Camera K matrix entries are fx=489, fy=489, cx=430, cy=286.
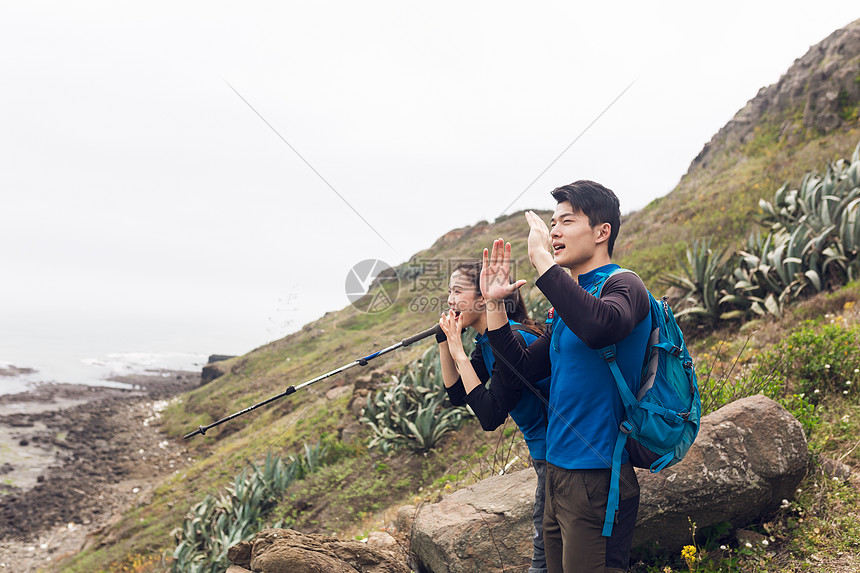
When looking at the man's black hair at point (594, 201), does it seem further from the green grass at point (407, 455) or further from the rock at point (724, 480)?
the green grass at point (407, 455)

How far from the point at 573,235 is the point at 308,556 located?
242cm

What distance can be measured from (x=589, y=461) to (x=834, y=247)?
20.4ft

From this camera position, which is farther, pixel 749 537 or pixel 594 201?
pixel 749 537

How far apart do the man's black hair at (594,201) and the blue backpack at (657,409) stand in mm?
388

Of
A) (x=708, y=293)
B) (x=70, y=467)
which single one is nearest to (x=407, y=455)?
(x=708, y=293)

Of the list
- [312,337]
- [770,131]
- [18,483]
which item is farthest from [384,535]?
[770,131]

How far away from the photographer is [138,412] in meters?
23.1

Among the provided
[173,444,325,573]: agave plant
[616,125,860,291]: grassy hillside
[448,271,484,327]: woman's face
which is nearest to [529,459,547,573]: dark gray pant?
[448,271,484,327]: woman's face

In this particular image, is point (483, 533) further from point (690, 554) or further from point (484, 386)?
point (484, 386)

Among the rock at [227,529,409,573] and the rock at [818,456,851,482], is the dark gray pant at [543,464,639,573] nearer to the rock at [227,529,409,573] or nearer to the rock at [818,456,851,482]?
the rock at [227,529,409,573]

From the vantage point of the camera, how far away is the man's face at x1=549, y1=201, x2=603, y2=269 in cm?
179

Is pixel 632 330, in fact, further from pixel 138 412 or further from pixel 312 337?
pixel 138 412

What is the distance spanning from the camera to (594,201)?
5.85ft

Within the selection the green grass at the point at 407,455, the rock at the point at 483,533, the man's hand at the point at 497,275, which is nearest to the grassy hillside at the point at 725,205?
the green grass at the point at 407,455
